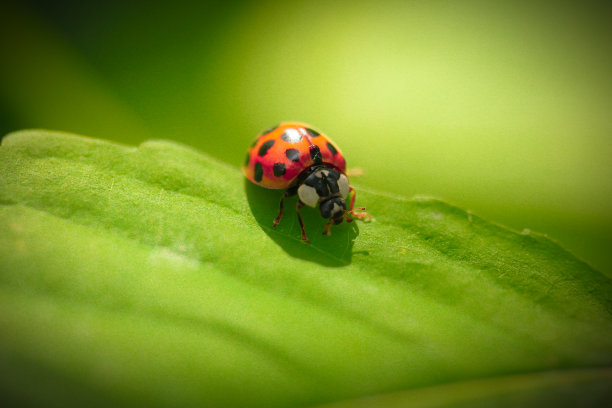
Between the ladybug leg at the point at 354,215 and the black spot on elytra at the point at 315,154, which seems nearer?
the ladybug leg at the point at 354,215

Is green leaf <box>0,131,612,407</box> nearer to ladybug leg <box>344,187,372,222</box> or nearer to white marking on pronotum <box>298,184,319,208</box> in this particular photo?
ladybug leg <box>344,187,372,222</box>

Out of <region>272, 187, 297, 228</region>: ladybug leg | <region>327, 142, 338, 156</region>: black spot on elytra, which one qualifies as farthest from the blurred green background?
<region>272, 187, 297, 228</region>: ladybug leg

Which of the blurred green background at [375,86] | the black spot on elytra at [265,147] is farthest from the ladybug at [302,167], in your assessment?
the blurred green background at [375,86]

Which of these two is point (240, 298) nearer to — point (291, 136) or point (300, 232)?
point (300, 232)

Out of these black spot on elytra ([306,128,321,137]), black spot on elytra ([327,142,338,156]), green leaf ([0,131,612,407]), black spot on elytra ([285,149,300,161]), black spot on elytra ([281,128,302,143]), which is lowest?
green leaf ([0,131,612,407])

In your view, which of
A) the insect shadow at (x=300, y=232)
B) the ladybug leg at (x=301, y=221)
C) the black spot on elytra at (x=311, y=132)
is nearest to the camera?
the insect shadow at (x=300, y=232)

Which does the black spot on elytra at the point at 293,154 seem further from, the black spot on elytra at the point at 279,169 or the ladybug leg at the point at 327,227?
the ladybug leg at the point at 327,227

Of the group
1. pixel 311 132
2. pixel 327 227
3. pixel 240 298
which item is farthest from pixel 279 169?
pixel 240 298
